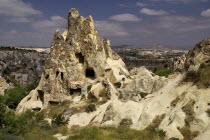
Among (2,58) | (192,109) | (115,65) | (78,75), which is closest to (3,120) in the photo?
(192,109)

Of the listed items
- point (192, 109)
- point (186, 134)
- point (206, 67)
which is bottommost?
point (186, 134)

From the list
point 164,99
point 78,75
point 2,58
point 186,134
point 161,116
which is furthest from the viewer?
point 2,58

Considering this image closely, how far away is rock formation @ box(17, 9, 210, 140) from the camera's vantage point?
A: 55.1 ft

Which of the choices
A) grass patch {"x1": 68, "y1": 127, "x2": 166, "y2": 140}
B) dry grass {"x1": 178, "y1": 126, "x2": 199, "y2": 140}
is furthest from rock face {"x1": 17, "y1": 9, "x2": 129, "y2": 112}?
grass patch {"x1": 68, "y1": 127, "x2": 166, "y2": 140}

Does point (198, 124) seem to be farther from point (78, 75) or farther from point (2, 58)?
point (2, 58)

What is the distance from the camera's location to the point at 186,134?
49.5ft

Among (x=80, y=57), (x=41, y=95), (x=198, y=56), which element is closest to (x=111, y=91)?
(x=80, y=57)

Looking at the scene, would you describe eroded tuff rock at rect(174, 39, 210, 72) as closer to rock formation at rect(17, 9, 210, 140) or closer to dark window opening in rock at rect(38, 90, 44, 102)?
rock formation at rect(17, 9, 210, 140)

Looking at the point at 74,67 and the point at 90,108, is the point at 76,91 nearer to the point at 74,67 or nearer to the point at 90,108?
the point at 74,67

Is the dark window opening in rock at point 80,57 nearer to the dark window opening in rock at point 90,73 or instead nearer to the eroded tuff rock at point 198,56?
the dark window opening in rock at point 90,73

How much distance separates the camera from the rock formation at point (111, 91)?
16797mm

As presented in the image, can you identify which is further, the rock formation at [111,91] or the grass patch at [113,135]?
the rock formation at [111,91]

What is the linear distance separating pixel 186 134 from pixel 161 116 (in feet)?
10.6

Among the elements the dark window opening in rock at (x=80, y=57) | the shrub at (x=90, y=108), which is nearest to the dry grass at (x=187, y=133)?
the shrub at (x=90, y=108)
